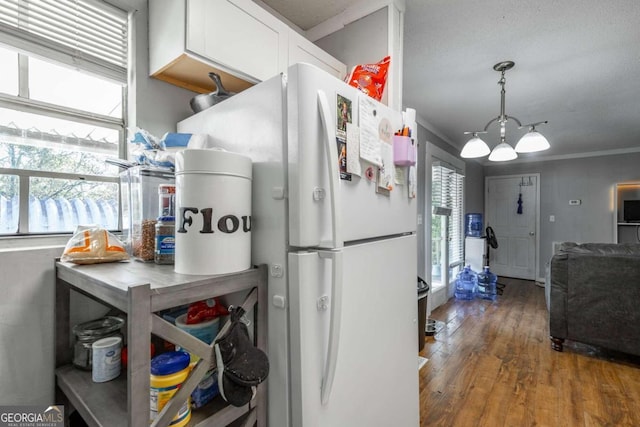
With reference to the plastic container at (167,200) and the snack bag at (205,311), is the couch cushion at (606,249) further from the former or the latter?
the plastic container at (167,200)

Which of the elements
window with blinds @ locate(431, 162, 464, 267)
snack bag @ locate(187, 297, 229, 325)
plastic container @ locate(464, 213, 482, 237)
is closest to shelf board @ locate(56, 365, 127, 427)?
snack bag @ locate(187, 297, 229, 325)

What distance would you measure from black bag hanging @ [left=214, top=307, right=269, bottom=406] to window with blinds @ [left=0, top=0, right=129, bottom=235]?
88 cm

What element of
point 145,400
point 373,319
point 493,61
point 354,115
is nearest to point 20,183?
point 145,400

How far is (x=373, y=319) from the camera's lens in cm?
111

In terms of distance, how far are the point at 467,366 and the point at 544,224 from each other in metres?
4.75

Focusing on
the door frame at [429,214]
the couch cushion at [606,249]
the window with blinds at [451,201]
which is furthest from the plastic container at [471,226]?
the couch cushion at [606,249]

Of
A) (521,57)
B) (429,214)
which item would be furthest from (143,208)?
(429,214)

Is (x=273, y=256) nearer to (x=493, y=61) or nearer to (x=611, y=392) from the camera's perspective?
(x=493, y=61)

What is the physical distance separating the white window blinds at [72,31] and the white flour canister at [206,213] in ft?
2.67

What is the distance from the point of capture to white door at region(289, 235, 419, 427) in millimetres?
862

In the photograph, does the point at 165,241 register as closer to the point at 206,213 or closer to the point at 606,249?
the point at 206,213

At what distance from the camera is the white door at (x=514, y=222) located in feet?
19.6

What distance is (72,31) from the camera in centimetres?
119

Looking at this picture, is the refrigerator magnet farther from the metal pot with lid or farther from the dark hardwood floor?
the dark hardwood floor
